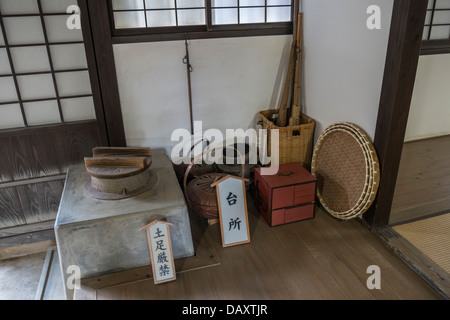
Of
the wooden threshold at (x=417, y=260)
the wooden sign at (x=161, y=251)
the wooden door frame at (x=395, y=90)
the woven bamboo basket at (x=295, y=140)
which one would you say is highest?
the wooden door frame at (x=395, y=90)

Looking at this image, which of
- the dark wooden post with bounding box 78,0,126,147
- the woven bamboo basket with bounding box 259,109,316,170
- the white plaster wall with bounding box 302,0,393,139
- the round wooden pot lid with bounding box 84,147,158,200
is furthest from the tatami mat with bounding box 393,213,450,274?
the dark wooden post with bounding box 78,0,126,147

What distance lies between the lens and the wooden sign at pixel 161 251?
7.09 ft

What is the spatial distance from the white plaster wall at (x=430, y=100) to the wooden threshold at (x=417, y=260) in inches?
85.3

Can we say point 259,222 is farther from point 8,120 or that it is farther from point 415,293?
point 8,120

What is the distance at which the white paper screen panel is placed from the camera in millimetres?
2494

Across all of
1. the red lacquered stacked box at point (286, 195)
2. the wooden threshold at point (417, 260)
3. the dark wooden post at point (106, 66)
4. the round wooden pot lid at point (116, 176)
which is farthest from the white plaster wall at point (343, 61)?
the dark wooden post at point (106, 66)

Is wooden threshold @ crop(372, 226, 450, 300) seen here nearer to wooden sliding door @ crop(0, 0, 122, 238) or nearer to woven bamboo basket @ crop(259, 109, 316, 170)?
woven bamboo basket @ crop(259, 109, 316, 170)

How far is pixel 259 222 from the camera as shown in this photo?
9.12 feet

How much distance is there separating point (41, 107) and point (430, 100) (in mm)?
4237

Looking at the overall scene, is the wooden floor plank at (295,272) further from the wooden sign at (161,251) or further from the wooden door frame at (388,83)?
the wooden door frame at (388,83)

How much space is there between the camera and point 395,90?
2203 mm

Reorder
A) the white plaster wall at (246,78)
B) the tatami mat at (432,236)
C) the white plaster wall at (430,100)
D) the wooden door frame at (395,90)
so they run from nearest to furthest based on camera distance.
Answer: the wooden door frame at (395,90) < the tatami mat at (432,236) < the white plaster wall at (246,78) < the white plaster wall at (430,100)

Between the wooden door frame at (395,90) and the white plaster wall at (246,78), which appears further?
the white plaster wall at (246,78)
